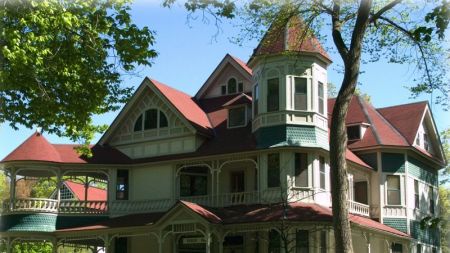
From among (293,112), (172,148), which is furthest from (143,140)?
(293,112)

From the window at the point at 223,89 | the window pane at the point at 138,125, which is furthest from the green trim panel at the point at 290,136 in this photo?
the window pane at the point at 138,125

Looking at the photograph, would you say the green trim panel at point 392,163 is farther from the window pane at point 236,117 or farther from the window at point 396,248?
the window pane at point 236,117

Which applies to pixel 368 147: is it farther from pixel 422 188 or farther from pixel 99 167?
pixel 99 167

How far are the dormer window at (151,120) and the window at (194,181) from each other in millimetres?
2628

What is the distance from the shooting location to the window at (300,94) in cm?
2936

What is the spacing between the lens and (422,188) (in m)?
36.8

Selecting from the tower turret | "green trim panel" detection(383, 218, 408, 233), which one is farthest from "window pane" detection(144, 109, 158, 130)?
"green trim panel" detection(383, 218, 408, 233)

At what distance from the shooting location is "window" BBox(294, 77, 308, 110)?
1156 inches

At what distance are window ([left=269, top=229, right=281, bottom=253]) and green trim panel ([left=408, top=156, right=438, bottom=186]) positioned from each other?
1017cm

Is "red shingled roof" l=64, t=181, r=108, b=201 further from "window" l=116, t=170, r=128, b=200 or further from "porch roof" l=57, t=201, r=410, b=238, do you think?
"porch roof" l=57, t=201, r=410, b=238

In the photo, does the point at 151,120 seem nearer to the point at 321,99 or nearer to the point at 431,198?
the point at 321,99

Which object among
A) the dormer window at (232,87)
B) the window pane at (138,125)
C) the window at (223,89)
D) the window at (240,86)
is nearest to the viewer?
the window pane at (138,125)

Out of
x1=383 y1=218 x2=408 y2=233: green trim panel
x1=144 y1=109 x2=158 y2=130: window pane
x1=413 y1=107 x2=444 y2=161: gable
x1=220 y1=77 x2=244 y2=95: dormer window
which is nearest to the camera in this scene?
x1=144 y1=109 x2=158 y2=130: window pane

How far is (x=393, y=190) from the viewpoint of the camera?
3403cm
